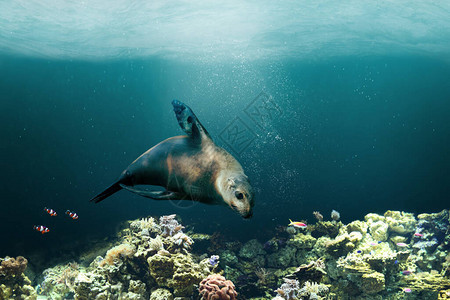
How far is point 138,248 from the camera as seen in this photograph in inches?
251

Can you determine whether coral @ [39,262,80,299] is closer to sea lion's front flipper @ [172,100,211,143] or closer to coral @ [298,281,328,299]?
coral @ [298,281,328,299]

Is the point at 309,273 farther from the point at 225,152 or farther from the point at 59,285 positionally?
the point at 59,285

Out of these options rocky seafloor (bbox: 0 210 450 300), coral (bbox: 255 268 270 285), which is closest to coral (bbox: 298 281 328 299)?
rocky seafloor (bbox: 0 210 450 300)

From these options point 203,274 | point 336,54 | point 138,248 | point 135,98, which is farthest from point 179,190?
point 135,98

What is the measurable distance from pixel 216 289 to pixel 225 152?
13.7 feet

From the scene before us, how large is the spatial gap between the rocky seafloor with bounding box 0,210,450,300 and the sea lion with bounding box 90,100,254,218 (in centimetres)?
402

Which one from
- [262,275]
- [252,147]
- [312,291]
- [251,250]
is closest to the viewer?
[312,291]

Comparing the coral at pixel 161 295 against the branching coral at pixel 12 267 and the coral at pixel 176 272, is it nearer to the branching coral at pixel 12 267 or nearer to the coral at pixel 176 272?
the coral at pixel 176 272

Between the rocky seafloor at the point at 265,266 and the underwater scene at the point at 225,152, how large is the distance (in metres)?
0.05

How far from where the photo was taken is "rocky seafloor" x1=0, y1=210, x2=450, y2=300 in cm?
541

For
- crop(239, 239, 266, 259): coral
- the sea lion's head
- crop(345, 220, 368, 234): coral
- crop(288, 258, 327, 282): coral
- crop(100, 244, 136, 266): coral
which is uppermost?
the sea lion's head

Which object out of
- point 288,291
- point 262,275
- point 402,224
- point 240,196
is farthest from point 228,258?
point 240,196

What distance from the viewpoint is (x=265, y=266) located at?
Answer: 9.52m

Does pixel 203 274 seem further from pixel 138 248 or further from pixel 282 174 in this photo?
pixel 282 174
